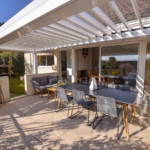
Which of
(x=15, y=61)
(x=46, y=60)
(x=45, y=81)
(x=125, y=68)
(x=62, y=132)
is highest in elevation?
(x=15, y=61)

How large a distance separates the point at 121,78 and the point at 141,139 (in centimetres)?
312

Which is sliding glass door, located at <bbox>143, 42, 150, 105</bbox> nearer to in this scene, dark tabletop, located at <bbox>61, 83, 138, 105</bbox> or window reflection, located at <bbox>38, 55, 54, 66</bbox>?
dark tabletop, located at <bbox>61, 83, 138, 105</bbox>

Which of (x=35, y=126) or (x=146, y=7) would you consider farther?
(x=146, y=7)

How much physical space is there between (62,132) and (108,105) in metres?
1.44

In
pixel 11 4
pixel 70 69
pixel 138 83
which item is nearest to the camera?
pixel 138 83

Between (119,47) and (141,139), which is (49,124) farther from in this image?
(119,47)

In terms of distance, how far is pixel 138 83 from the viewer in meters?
4.71

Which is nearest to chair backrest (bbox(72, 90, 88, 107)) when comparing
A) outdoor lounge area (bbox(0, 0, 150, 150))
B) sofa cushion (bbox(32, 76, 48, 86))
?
outdoor lounge area (bbox(0, 0, 150, 150))

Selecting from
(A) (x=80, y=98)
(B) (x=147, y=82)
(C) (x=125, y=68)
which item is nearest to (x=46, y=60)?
(C) (x=125, y=68)

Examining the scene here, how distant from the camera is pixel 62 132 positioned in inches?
111

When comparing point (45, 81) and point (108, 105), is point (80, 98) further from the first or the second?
point (45, 81)

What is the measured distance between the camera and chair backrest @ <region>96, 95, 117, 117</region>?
8.49 feet

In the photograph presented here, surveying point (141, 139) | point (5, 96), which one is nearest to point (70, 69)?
point (5, 96)

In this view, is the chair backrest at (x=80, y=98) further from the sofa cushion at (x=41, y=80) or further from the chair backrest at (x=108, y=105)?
the sofa cushion at (x=41, y=80)
